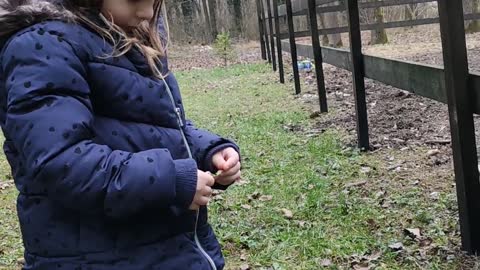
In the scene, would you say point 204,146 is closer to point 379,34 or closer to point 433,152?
point 433,152

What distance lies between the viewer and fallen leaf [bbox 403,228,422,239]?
10.1 ft

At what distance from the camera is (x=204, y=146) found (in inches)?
69.0

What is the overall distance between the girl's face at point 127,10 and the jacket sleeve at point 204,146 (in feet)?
1.12

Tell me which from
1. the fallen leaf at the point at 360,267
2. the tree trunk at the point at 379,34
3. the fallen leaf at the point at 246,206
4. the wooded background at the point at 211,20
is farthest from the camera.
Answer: the wooded background at the point at 211,20

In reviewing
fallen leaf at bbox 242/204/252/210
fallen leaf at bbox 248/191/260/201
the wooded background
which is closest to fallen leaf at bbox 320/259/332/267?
fallen leaf at bbox 242/204/252/210

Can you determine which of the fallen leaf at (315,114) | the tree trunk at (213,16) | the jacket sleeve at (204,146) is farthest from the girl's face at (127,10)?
the tree trunk at (213,16)

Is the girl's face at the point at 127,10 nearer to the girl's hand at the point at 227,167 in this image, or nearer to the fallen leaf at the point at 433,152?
the girl's hand at the point at 227,167

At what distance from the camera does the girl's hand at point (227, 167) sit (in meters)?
1.68

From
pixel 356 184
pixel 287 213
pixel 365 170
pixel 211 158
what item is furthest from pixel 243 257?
pixel 211 158

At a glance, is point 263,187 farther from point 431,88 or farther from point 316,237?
point 431,88

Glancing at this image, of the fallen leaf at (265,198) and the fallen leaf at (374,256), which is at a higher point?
the fallen leaf at (265,198)

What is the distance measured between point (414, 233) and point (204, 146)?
1.69m

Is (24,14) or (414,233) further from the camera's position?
(414,233)

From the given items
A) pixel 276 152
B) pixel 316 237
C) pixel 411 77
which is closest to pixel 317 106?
pixel 276 152
